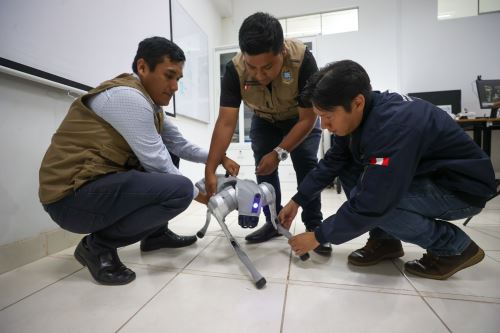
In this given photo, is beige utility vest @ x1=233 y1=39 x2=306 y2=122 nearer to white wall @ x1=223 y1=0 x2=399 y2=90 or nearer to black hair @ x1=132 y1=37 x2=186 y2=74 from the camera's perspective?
black hair @ x1=132 y1=37 x2=186 y2=74

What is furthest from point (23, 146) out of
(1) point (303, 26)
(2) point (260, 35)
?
(1) point (303, 26)

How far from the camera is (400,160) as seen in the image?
0.69 m

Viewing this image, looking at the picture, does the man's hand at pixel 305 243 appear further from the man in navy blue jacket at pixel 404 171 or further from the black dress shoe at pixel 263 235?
the black dress shoe at pixel 263 235

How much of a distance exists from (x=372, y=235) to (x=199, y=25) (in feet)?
9.80

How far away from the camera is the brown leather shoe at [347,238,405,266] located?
1.01 m

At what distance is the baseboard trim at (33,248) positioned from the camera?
990mm

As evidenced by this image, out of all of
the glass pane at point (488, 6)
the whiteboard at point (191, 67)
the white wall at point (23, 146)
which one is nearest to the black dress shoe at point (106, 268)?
the white wall at point (23, 146)

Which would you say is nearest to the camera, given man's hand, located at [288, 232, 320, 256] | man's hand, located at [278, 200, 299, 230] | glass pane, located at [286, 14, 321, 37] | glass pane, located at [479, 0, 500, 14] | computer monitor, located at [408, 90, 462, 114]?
man's hand, located at [288, 232, 320, 256]

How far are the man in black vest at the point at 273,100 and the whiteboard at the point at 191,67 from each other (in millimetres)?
1293

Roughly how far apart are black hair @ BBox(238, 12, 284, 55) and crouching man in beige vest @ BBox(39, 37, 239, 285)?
311 mm

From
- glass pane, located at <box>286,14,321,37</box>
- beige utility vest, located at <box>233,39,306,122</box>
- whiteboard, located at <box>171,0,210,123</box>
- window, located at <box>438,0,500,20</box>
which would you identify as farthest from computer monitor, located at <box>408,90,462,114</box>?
beige utility vest, located at <box>233,39,306,122</box>

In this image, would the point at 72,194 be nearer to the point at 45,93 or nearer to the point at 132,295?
the point at 132,295

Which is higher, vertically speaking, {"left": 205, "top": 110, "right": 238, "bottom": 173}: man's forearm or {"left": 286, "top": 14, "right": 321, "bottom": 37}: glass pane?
{"left": 286, "top": 14, "right": 321, "bottom": 37}: glass pane

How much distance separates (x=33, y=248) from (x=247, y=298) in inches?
37.7
